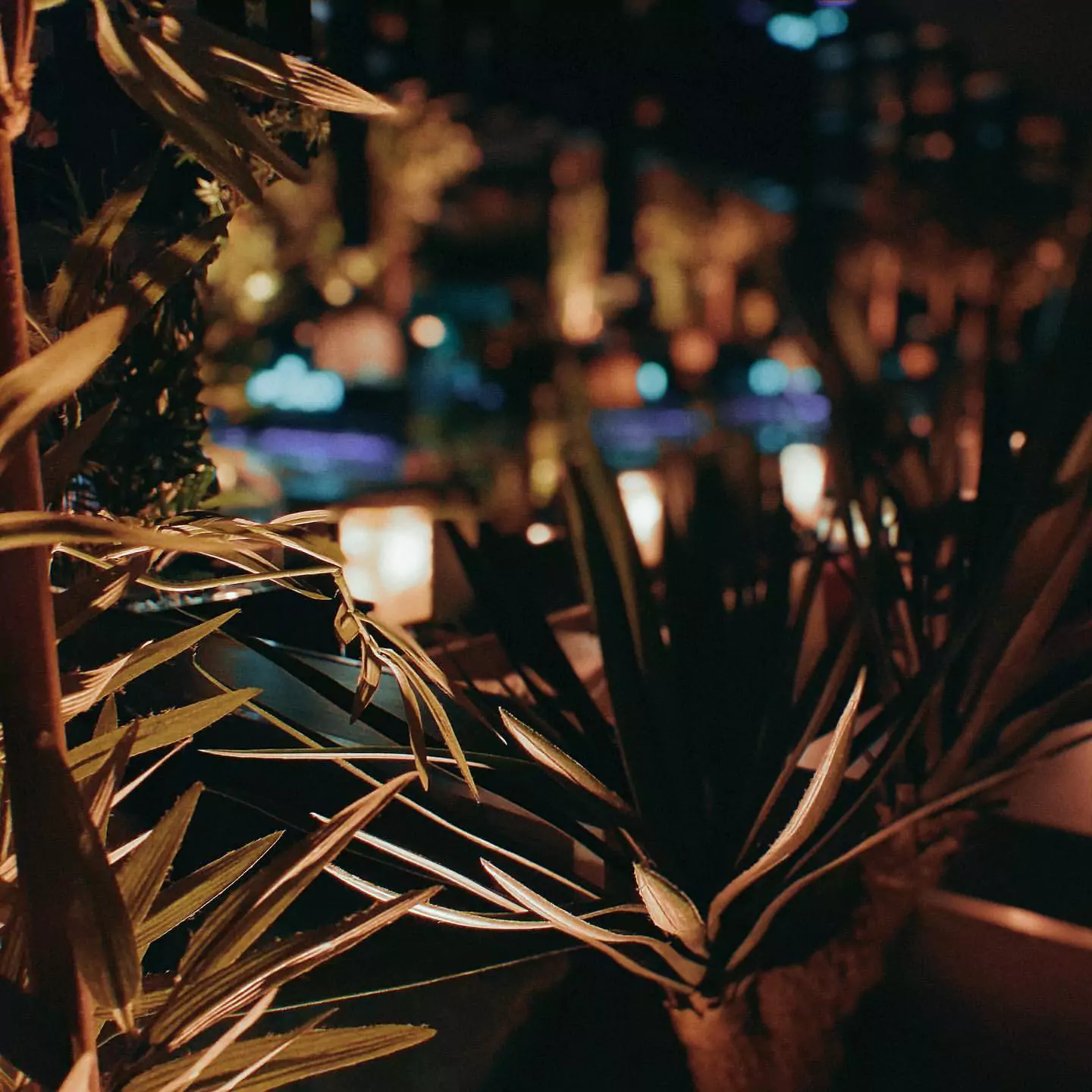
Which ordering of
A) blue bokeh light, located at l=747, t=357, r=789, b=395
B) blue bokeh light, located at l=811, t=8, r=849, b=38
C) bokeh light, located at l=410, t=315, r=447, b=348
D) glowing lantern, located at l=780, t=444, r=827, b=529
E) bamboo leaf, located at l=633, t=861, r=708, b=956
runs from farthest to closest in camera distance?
blue bokeh light, located at l=747, t=357, r=789, b=395
bokeh light, located at l=410, t=315, r=447, b=348
blue bokeh light, located at l=811, t=8, r=849, b=38
glowing lantern, located at l=780, t=444, r=827, b=529
bamboo leaf, located at l=633, t=861, r=708, b=956

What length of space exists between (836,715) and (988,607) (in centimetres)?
19

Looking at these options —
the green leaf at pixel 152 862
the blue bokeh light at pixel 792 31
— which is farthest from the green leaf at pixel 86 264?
the blue bokeh light at pixel 792 31

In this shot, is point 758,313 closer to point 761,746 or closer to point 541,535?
point 541,535

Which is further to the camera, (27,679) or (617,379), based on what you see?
(617,379)

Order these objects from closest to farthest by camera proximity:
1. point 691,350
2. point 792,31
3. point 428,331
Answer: point 792,31 → point 691,350 → point 428,331

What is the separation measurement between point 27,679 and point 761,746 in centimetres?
50

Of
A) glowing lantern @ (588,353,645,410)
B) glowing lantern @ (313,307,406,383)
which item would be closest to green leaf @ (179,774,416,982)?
glowing lantern @ (313,307,406,383)

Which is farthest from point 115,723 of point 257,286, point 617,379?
point 617,379

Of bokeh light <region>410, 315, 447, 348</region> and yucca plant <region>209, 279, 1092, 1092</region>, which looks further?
bokeh light <region>410, 315, 447, 348</region>

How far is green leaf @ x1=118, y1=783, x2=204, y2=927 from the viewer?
1.38 feet

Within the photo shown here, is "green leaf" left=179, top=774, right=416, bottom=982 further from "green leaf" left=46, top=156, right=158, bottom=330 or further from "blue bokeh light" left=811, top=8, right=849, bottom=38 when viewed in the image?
"blue bokeh light" left=811, top=8, right=849, bottom=38

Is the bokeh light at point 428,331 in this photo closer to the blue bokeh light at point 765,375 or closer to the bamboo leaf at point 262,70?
the blue bokeh light at point 765,375

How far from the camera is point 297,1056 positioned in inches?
17.3

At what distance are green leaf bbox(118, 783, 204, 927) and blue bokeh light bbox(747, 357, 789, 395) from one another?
31.8ft
